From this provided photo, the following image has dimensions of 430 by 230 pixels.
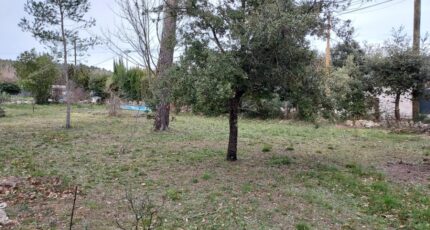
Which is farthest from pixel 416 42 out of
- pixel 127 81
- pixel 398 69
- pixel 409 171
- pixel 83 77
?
pixel 83 77

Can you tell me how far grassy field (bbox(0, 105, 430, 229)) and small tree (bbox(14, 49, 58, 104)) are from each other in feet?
44.9

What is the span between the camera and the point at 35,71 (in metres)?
21.6

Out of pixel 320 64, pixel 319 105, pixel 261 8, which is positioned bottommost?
pixel 319 105

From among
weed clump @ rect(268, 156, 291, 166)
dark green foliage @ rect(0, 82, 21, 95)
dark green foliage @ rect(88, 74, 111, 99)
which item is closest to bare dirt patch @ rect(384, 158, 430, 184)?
weed clump @ rect(268, 156, 291, 166)

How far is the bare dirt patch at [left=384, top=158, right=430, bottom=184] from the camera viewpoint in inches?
212

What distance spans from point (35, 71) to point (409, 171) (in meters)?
20.9

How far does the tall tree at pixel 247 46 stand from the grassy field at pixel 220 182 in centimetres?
125

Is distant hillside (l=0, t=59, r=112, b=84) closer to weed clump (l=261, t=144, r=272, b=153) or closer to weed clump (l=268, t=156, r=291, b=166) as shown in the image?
weed clump (l=261, t=144, r=272, b=153)

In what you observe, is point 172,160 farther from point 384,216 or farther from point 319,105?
point 384,216

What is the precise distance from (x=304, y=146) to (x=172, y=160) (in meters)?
3.25

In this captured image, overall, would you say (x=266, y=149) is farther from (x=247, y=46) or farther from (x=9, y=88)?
(x=9, y=88)

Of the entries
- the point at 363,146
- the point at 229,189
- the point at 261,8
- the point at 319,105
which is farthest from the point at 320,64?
the point at 363,146

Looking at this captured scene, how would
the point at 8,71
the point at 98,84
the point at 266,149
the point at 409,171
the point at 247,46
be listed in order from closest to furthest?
1. the point at 247,46
2. the point at 409,171
3. the point at 266,149
4. the point at 98,84
5. the point at 8,71

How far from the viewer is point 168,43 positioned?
5844 millimetres
